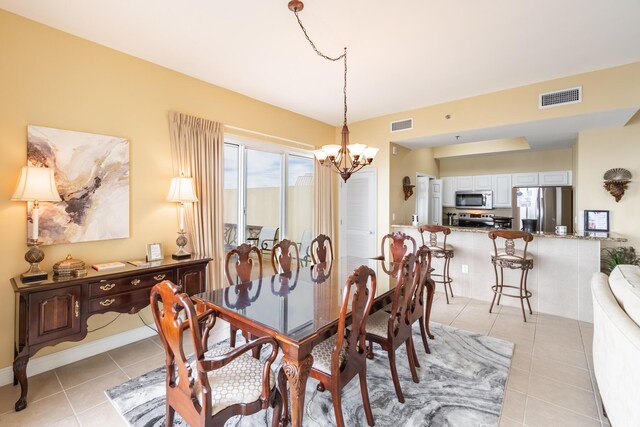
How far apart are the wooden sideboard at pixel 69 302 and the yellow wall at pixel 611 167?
5.32m

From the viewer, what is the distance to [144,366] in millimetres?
2607

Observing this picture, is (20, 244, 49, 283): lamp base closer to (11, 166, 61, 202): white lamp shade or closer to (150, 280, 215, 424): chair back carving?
(11, 166, 61, 202): white lamp shade

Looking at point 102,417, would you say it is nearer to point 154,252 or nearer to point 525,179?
point 154,252

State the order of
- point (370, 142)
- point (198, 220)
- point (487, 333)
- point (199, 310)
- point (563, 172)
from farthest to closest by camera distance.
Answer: point (563, 172) < point (370, 142) < point (198, 220) < point (487, 333) < point (199, 310)

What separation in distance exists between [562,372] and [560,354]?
387 mm

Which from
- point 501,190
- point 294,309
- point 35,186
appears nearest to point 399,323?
point 294,309

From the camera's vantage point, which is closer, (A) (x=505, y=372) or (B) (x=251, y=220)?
(A) (x=505, y=372)

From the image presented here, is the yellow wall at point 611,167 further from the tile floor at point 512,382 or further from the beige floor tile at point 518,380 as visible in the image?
the beige floor tile at point 518,380

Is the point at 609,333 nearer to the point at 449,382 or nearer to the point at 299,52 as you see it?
the point at 449,382

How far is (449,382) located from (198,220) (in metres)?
3.00

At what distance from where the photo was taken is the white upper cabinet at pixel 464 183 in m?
7.20

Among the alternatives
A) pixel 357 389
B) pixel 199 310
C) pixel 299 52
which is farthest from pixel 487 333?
pixel 299 52

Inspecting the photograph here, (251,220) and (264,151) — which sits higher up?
(264,151)

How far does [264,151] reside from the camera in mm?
4504
